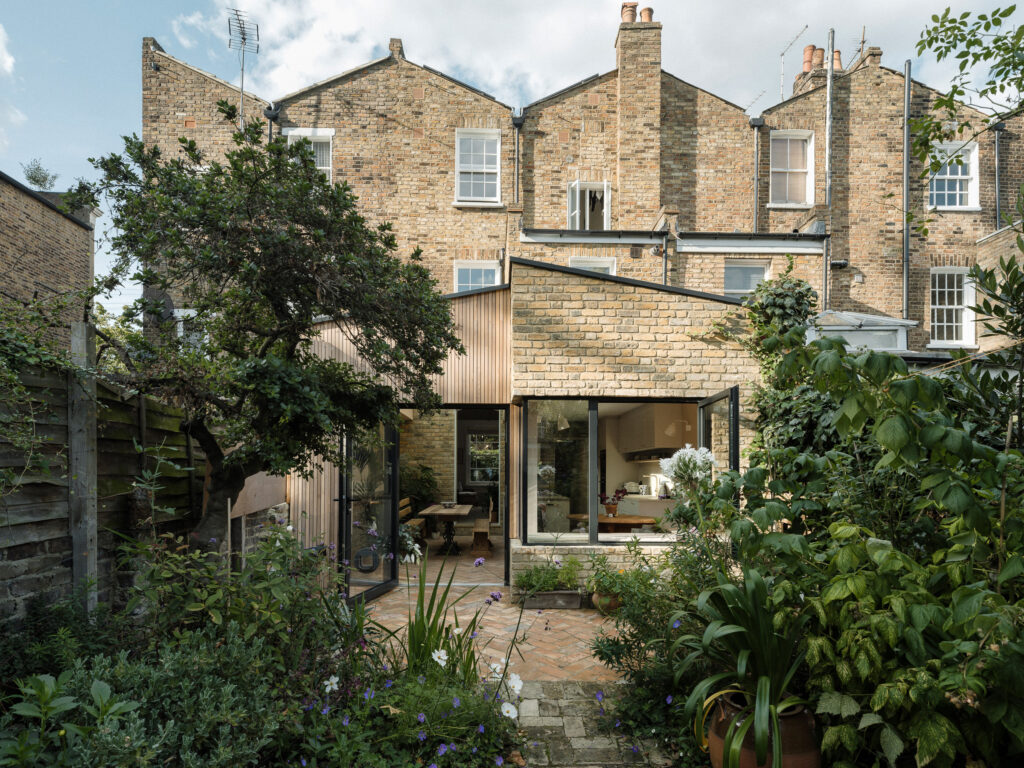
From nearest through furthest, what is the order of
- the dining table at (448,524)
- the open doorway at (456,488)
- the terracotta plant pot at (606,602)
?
the terracotta plant pot at (606,602) → the open doorway at (456,488) → the dining table at (448,524)

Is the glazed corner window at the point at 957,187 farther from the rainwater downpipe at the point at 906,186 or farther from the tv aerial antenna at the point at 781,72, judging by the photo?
the tv aerial antenna at the point at 781,72

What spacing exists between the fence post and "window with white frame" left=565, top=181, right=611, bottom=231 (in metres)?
10.4

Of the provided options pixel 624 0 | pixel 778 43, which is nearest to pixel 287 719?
pixel 624 0

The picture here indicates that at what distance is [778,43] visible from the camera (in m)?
14.8

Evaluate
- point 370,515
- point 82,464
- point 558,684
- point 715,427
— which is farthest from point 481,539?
point 82,464

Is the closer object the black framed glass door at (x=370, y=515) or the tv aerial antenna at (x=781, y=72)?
the black framed glass door at (x=370, y=515)

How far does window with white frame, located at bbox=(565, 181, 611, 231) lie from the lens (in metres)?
12.5

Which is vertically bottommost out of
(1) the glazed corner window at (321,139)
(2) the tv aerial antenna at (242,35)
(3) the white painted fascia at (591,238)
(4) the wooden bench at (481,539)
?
(4) the wooden bench at (481,539)

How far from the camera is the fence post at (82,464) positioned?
315 centimetres

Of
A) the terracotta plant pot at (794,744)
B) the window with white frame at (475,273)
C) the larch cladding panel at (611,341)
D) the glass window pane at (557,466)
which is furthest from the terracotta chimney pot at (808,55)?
the terracotta plant pot at (794,744)

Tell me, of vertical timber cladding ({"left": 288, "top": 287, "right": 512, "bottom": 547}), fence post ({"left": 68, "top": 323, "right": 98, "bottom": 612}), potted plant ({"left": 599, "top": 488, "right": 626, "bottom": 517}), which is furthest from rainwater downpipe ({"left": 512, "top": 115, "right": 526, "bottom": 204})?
fence post ({"left": 68, "top": 323, "right": 98, "bottom": 612})

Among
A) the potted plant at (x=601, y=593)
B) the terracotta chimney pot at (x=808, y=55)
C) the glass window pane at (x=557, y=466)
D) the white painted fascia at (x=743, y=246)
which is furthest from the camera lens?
the terracotta chimney pot at (x=808, y=55)

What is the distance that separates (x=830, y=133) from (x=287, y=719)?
571 inches

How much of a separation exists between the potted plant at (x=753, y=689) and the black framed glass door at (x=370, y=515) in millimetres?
4494
